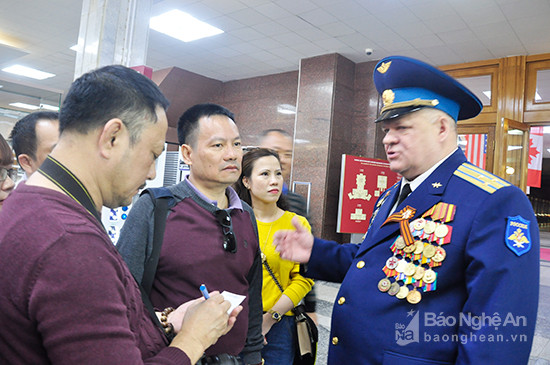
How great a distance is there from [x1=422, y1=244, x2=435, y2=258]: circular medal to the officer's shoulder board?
23cm

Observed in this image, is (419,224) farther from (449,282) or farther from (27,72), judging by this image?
(27,72)

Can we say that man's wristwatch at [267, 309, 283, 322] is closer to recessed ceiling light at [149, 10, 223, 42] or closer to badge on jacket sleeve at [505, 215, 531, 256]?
badge on jacket sleeve at [505, 215, 531, 256]

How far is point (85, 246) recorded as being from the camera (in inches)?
26.0

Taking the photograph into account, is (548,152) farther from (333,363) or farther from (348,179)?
(333,363)

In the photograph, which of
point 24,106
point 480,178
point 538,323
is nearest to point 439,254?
point 480,178

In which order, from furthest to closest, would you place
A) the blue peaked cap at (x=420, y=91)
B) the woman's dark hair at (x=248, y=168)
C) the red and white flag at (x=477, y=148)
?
the red and white flag at (x=477, y=148) → the woman's dark hair at (x=248, y=168) → the blue peaked cap at (x=420, y=91)

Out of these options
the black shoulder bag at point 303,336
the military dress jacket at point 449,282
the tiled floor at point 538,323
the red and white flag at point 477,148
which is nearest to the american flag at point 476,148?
the red and white flag at point 477,148

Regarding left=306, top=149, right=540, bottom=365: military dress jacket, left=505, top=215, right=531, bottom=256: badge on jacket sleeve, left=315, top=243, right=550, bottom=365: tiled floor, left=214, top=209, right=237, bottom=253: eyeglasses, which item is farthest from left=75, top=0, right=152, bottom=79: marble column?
left=505, top=215, right=531, bottom=256: badge on jacket sleeve

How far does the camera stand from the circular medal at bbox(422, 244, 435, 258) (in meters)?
1.21

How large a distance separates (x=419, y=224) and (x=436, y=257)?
0.12 metres

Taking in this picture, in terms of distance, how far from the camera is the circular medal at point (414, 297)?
3.92ft

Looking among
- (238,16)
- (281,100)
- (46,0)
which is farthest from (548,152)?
(46,0)

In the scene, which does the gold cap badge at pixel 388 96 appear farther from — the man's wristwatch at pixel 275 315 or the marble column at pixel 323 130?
the marble column at pixel 323 130

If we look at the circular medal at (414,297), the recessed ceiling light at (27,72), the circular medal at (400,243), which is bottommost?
the circular medal at (414,297)
